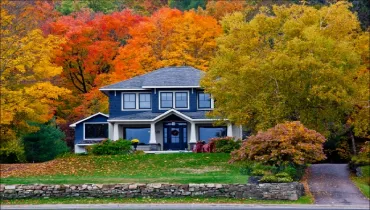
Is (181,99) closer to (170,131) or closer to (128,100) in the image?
(170,131)

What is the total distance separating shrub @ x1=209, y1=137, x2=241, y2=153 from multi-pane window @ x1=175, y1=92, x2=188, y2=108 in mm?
8078

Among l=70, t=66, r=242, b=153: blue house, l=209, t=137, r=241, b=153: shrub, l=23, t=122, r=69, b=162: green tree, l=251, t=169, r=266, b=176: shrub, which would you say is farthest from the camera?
l=70, t=66, r=242, b=153: blue house

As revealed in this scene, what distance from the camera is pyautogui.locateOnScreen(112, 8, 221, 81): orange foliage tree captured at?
6569cm

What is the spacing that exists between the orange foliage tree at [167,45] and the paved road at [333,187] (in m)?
27.3

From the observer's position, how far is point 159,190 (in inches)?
1201

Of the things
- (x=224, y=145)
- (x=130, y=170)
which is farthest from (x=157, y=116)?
(x=130, y=170)

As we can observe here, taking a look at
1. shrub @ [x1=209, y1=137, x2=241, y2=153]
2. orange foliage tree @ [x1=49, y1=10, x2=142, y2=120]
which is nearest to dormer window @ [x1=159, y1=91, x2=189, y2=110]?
shrub @ [x1=209, y1=137, x2=241, y2=153]

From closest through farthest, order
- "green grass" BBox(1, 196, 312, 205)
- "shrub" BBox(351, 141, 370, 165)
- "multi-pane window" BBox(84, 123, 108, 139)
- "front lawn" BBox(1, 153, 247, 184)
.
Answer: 1. "green grass" BBox(1, 196, 312, 205)
2. "front lawn" BBox(1, 153, 247, 184)
3. "shrub" BBox(351, 141, 370, 165)
4. "multi-pane window" BBox(84, 123, 108, 139)

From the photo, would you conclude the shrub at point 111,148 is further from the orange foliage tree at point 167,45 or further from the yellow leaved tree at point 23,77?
the orange foliage tree at point 167,45

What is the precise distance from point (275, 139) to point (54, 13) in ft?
175

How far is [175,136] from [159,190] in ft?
85.5

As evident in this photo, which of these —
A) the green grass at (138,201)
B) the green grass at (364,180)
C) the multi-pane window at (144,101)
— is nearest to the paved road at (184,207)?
the green grass at (138,201)

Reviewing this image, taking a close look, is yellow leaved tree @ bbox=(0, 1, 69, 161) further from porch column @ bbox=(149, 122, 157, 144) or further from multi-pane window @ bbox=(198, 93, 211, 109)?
multi-pane window @ bbox=(198, 93, 211, 109)

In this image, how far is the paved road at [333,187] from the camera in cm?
2934
